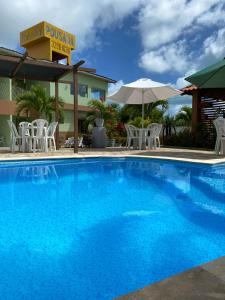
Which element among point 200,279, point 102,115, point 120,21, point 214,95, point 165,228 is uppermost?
point 120,21

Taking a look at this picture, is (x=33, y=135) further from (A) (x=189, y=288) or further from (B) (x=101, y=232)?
(A) (x=189, y=288)

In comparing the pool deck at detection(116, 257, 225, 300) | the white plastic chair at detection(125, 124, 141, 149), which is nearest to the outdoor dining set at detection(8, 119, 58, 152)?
the white plastic chair at detection(125, 124, 141, 149)

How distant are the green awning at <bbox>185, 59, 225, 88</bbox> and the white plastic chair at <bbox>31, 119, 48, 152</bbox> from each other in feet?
17.4

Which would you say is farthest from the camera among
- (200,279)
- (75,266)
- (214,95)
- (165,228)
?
(214,95)

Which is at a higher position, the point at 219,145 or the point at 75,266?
the point at 219,145

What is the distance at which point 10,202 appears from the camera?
432 cm

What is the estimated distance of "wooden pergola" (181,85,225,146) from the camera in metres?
14.7

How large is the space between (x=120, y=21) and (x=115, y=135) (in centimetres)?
1013

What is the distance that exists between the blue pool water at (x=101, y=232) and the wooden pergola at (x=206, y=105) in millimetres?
9351

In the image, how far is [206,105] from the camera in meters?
14.9

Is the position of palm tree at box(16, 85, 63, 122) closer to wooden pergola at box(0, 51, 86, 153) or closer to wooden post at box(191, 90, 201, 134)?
wooden pergola at box(0, 51, 86, 153)

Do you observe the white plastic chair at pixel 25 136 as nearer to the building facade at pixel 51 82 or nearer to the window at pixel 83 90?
the building facade at pixel 51 82

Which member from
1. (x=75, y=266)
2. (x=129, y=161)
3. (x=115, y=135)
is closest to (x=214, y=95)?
(x=115, y=135)

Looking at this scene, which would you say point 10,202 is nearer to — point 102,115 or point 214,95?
point 102,115
